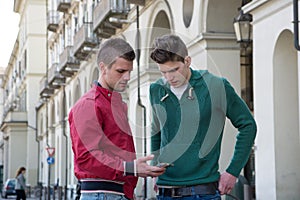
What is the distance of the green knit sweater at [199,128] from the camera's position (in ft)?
16.2

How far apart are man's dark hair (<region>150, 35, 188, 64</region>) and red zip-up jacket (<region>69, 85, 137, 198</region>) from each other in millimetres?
397

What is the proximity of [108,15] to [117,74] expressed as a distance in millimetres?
20744

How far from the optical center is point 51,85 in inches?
1853

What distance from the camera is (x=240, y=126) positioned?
5.00 metres

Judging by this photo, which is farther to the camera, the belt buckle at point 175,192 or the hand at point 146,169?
the belt buckle at point 175,192

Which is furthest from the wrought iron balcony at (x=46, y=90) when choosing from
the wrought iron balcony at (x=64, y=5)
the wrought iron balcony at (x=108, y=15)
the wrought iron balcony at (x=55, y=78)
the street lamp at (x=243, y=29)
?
the street lamp at (x=243, y=29)

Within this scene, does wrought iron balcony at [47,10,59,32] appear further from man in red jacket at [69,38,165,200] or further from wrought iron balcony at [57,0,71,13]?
man in red jacket at [69,38,165,200]

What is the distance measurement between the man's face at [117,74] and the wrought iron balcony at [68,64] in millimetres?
31279

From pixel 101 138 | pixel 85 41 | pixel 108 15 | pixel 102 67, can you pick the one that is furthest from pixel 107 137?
pixel 85 41

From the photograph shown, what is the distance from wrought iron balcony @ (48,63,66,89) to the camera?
43031mm

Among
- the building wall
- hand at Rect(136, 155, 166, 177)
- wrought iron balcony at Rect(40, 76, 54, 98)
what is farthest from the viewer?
wrought iron balcony at Rect(40, 76, 54, 98)

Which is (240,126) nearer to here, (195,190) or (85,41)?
(195,190)

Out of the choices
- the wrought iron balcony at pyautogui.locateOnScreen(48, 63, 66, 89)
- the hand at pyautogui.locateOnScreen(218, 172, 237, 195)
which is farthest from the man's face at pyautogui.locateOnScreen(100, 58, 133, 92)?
the wrought iron balcony at pyautogui.locateOnScreen(48, 63, 66, 89)

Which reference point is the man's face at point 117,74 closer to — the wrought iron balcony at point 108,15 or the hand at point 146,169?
the hand at point 146,169
